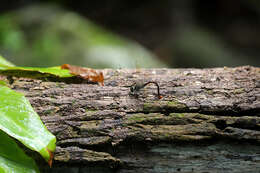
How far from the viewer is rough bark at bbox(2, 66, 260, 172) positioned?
135cm

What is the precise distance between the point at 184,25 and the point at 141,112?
5.75 meters

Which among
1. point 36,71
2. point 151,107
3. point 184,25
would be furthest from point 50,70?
point 184,25

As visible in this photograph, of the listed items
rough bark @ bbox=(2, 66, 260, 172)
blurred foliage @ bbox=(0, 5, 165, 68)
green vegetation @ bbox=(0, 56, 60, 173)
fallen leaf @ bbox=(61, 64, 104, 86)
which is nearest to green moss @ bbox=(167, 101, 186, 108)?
rough bark @ bbox=(2, 66, 260, 172)

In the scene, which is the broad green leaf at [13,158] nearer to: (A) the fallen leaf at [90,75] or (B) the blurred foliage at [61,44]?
(A) the fallen leaf at [90,75]

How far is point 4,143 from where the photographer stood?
124cm

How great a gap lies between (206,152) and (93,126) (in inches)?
22.7

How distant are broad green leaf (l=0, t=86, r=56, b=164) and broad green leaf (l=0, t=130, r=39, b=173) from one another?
10 cm

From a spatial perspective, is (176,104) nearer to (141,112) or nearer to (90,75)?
(141,112)

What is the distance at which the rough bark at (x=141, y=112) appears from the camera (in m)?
1.35

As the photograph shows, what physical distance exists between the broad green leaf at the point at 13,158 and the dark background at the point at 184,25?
16.4ft

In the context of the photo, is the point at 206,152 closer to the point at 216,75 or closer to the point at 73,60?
the point at 216,75

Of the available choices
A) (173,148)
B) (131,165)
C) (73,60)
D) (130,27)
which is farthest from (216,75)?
(130,27)

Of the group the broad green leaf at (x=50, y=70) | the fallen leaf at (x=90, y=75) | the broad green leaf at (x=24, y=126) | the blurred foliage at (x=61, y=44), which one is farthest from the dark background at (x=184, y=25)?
the broad green leaf at (x=24, y=126)

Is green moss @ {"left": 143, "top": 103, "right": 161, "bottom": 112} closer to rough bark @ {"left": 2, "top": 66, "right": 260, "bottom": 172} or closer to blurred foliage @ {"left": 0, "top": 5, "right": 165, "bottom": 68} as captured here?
rough bark @ {"left": 2, "top": 66, "right": 260, "bottom": 172}
